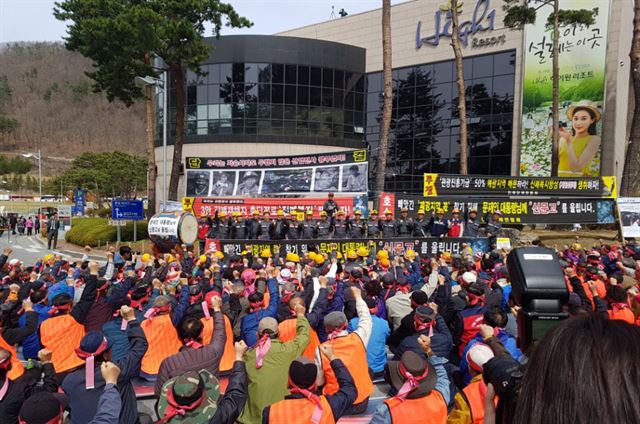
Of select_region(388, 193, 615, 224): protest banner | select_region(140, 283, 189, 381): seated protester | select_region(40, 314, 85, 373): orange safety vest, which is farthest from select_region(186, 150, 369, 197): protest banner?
select_region(40, 314, 85, 373): orange safety vest

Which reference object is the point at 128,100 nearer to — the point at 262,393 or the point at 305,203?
the point at 305,203

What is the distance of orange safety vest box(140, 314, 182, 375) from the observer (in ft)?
17.8

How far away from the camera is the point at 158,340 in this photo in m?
5.57

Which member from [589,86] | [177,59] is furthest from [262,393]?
[589,86]

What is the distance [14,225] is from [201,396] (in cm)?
3852

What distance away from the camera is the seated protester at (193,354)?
393 cm

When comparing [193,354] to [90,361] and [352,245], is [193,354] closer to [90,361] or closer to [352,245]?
[90,361]

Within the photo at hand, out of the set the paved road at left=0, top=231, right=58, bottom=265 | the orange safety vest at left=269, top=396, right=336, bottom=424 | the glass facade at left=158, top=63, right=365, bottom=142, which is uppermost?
the glass facade at left=158, top=63, right=365, bottom=142

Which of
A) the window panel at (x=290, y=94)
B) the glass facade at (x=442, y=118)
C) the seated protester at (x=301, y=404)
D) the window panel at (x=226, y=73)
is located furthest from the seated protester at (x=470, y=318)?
the window panel at (x=226, y=73)

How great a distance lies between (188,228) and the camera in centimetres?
1468

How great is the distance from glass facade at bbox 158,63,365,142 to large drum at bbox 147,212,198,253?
1701 cm

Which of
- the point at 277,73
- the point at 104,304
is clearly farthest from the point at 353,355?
the point at 277,73

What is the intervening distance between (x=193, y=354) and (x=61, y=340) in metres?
2.18

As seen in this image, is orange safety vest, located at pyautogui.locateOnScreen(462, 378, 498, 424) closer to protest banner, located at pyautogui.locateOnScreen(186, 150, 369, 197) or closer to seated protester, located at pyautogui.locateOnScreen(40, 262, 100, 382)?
seated protester, located at pyautogui.locateOnScreen(40, 262, 100, 382)
